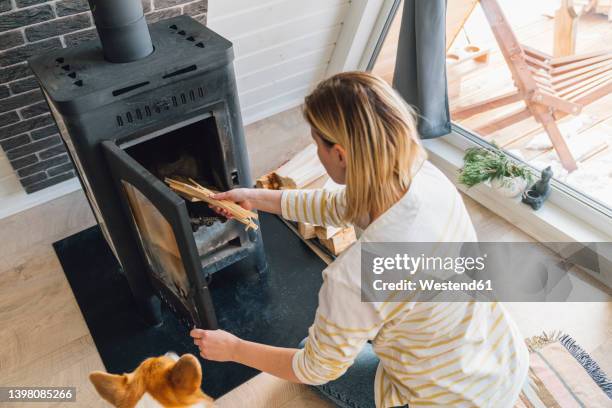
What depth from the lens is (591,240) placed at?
71.5 inches

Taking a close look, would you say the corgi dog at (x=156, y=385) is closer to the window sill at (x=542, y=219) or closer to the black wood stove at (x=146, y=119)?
the black wood stove at (x=146, y=119)

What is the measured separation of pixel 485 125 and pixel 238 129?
4.02 feet

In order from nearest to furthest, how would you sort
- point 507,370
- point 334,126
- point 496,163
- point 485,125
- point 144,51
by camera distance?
point 334,126 → point 507,370 → point 144,51 → point 496,163 → point 485,125

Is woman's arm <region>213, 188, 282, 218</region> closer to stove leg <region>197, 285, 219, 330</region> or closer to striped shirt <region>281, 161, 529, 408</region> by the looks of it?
stove leg <region>197, 285, 219, 330</region>

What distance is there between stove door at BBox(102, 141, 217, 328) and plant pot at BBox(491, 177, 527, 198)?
1.18 metres

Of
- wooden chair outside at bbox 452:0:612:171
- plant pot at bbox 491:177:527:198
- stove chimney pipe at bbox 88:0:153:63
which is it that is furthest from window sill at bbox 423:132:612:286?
stove chimney pipe at bbox 88:0:153:63

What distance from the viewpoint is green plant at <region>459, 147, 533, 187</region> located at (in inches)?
76.8

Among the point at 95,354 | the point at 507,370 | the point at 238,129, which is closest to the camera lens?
the point at 507,370

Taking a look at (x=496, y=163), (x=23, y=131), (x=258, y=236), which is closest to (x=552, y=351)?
(x=496, y=163)

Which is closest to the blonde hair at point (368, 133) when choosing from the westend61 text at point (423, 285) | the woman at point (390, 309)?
the woman at point (390, 309)

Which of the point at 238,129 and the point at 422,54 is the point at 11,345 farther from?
the point at 422,54

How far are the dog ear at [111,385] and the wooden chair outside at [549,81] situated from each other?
169cm

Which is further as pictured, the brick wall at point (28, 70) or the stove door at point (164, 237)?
the brick wall at point (28, 70)

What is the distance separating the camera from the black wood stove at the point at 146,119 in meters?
1.20
